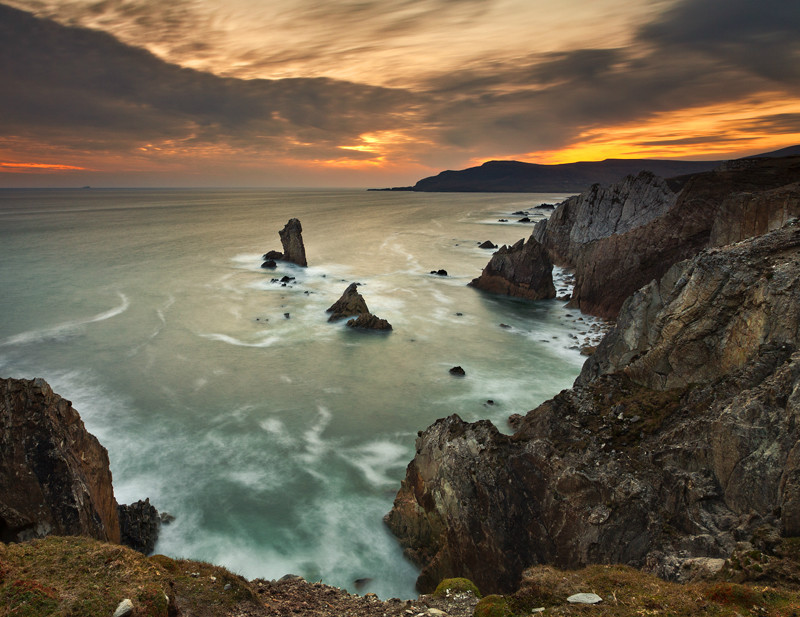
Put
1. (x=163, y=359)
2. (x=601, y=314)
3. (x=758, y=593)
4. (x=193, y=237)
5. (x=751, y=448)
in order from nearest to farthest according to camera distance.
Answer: (x=758, y=593) < (x=751, y=448) < (x=163, y=359) < (x=601, y=314) < (x=193, y=237)

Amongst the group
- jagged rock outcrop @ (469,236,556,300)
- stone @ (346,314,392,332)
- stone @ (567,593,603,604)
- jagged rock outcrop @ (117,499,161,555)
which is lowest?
jagged rock outcrop @ (117,499,161,555)

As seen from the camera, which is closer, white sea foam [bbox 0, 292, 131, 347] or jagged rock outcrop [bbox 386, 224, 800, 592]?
jagged rock outcrop [bbox 386, 224, 800, 592]

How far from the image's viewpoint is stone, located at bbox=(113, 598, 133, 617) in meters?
8.41

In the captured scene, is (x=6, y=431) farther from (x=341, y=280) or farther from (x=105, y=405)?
(x=341, y=280)

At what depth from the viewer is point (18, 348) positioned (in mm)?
41719

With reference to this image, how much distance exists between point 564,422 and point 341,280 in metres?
56.5

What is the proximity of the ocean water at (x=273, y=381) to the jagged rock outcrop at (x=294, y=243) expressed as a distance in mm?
3917

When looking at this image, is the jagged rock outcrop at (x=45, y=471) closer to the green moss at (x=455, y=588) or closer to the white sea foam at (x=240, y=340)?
the green moss at (x=455, y=588)

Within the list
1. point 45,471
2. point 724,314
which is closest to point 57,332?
point 45,471

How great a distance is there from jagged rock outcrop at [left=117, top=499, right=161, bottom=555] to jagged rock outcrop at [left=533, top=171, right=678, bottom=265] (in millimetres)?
51958

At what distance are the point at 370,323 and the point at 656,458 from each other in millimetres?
34609

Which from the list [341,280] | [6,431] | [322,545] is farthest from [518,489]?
[341,280]

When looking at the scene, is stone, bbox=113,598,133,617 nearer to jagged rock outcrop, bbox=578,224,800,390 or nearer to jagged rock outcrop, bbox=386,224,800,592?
jagged rock outcrop, bbox=386,224,800,592

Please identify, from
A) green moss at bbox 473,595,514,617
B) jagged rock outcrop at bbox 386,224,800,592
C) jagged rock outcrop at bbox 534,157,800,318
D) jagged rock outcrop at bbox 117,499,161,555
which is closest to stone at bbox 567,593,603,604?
green moss at bbox 473,595,514,617
